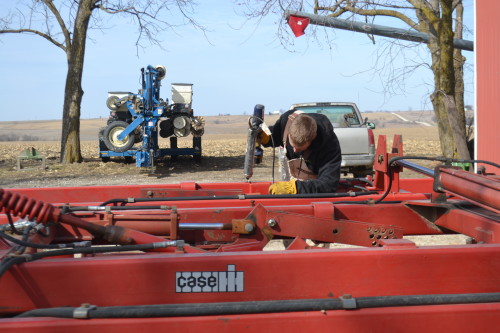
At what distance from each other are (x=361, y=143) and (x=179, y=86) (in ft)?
21.8

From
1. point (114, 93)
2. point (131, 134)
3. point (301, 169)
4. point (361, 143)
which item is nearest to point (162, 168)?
point (131, 134)

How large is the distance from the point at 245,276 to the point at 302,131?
256 centimetres

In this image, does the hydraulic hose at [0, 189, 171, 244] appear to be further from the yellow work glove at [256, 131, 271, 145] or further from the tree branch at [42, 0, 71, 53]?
the tree branch at [42, 0, 71, 53]

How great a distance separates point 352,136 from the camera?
44.5 feet

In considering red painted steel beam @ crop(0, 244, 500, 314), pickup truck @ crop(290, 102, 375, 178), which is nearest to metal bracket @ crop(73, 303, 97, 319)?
red painted steel beam @ crop(0, 244, 500, 314)

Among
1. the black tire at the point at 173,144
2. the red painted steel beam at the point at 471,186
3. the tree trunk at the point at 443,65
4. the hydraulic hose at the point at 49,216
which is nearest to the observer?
the hydraulic hose at the point at 49,216

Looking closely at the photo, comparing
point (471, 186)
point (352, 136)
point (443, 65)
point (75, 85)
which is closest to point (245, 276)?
point (471, 186)

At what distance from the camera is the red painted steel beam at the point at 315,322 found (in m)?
2.18

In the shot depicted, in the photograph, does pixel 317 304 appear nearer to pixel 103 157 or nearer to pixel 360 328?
pixel 360 328

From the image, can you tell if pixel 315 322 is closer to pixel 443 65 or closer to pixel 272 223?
pixel 272 223

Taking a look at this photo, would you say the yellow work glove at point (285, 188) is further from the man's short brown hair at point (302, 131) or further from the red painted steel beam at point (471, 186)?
the red painted steel beam at point (471, 186)

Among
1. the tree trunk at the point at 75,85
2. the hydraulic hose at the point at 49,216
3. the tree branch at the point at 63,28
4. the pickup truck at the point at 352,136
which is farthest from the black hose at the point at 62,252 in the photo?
the tree branch at the point at 63,28

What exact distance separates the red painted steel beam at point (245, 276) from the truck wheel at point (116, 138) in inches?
562

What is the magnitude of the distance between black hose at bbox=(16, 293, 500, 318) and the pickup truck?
11069 millimetres
